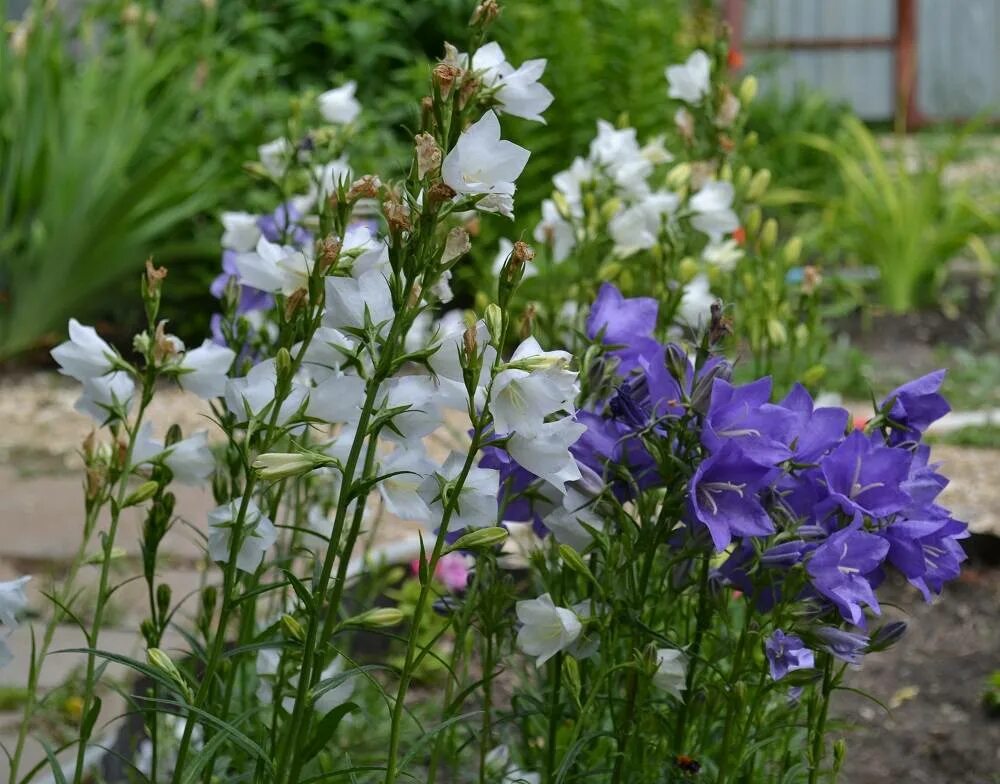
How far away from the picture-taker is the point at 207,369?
1.54m

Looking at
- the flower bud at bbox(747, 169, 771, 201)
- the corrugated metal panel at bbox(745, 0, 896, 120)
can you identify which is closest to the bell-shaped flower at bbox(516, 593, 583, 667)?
the flower bud at bbox(747, 169, 771, 201)

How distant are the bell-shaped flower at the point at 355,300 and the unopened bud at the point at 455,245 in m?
0.06

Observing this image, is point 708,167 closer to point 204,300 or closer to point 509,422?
point 509,422

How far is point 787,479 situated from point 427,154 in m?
0.51

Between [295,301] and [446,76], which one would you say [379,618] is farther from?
[446,76]

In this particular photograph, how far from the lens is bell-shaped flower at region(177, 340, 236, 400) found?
5.04ft

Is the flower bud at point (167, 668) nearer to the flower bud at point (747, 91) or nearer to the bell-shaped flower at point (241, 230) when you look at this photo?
the bell-shaped flower at point (241, 230)

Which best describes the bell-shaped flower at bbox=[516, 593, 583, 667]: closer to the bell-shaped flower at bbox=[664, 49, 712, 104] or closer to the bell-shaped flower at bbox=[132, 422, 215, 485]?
the bell-shaped flower at bbox=[132, 422, 215, 485]

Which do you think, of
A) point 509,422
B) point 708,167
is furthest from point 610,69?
point 509,422

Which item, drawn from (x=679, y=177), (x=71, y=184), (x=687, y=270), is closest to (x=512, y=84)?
(x=687, y=270)

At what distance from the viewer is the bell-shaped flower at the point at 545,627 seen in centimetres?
139

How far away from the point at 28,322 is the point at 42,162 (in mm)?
551

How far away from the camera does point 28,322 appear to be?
204 inches

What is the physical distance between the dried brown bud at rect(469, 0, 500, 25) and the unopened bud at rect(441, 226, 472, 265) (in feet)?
0.67
